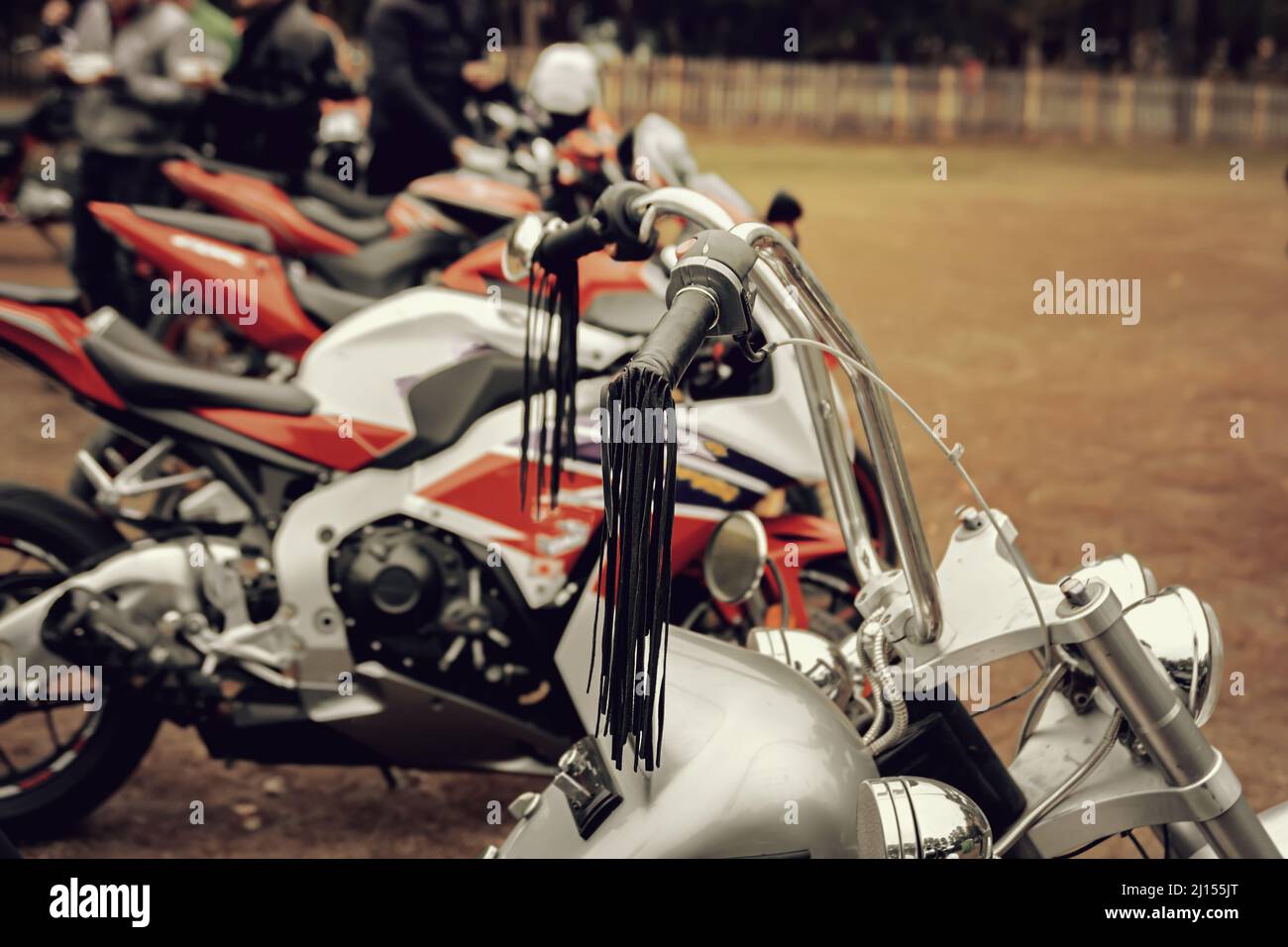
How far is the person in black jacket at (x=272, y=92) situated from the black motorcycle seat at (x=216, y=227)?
1775 millimetres

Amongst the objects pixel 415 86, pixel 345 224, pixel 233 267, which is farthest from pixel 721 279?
pixel 415 86

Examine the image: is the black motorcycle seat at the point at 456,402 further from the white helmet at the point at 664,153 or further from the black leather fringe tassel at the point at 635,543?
the black leather fringe tassel at the point at 635,543

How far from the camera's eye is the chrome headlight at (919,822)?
1695mm

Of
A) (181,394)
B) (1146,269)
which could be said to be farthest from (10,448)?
(1146,269)

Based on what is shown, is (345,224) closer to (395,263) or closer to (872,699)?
(395,263)

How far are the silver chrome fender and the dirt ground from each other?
1865 millimetres

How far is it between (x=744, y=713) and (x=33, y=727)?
112 inches

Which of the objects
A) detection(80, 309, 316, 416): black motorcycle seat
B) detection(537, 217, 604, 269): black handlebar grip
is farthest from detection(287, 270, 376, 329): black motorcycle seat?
detection(537, 217, 604, 269): black handlebar grip

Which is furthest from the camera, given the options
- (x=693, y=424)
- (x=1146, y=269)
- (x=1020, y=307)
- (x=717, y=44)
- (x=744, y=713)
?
(x=717, y=44)

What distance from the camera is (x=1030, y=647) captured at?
1787 mm

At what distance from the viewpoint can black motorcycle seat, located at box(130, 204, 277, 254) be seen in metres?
5.21

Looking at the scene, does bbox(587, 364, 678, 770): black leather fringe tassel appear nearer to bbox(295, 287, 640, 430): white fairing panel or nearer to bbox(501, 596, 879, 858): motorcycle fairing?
bbox(501, 596, 879, 858): motorcycle fairing

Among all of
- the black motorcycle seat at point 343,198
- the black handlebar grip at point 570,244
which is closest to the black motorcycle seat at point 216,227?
the black motorcycle seat at point 343,198
